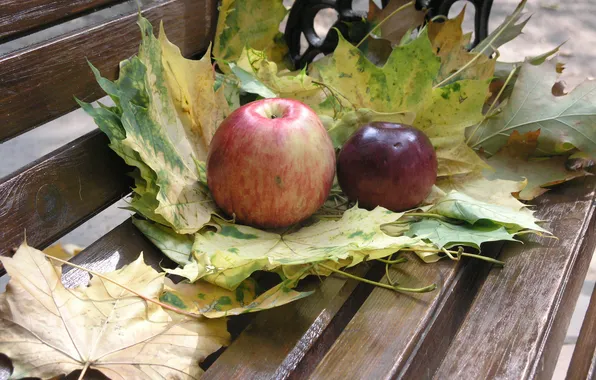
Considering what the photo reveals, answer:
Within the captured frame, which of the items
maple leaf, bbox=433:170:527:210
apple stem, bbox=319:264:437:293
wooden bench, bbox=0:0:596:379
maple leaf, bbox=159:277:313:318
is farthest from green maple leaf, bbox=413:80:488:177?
maple leaf, bbox=159:277:313:318

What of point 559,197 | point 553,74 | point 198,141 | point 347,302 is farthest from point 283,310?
point 553,74

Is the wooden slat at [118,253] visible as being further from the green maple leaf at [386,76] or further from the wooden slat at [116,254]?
the green maple leaf at [386,76]

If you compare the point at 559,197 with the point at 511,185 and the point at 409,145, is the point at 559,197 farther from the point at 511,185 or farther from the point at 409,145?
the point at 409,145

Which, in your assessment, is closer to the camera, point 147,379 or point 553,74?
point 147,379

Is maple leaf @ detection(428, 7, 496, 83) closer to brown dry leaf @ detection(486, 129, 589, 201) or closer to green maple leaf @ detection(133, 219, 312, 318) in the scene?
brown dry leaf @ detection(486, 129, 589, 201)

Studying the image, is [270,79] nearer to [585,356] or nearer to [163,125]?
[163,125]

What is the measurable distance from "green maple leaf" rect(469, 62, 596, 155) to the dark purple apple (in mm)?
194

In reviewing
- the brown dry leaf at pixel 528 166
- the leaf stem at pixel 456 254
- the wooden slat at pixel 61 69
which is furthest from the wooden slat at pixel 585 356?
the wooden slat at pixel 61 69

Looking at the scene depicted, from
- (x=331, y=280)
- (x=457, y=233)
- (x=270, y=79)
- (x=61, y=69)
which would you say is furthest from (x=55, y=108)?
(x=457, y=233)

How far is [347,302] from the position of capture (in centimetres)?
77

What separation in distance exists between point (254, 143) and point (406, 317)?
0.28 metres

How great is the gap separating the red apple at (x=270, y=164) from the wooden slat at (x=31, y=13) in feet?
0.93

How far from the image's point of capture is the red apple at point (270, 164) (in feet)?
2.52

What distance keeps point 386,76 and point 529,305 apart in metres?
0.40
